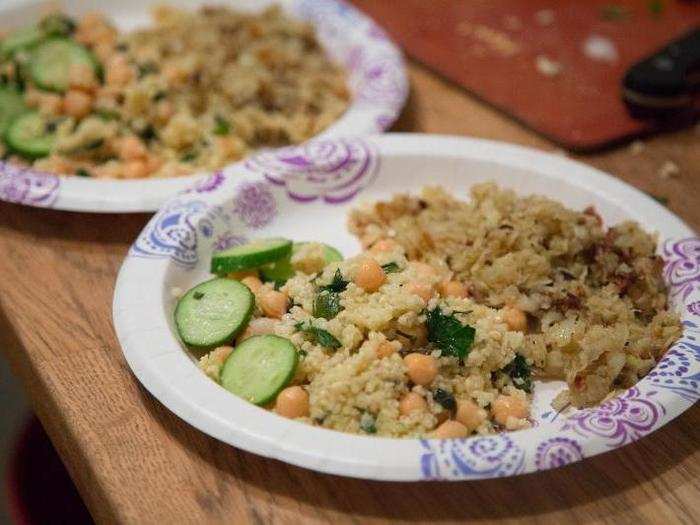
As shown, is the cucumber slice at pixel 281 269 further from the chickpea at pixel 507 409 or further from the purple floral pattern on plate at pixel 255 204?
the chickpea at pixel 507 409

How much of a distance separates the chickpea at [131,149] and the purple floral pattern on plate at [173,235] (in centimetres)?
45

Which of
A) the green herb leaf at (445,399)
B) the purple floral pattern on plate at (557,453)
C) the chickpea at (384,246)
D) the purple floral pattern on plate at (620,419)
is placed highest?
the purple floral pattern on plate at (620,419)

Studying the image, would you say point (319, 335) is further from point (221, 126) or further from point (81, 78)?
point (81, 78)

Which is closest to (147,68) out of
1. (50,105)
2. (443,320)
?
(50,105)

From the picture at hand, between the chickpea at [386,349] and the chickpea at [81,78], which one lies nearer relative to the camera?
the chickpea at [386,349]

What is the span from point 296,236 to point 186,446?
29.0 inches

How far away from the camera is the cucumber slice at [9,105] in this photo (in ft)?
8.73

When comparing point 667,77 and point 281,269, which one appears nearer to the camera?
point 281,269

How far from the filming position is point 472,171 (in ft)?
7.61

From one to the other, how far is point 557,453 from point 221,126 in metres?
1.55

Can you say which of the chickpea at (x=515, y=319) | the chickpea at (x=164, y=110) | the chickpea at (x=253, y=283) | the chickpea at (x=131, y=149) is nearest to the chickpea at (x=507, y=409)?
the chickpea at (x=515, y=319)

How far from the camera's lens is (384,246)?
2.02 metres

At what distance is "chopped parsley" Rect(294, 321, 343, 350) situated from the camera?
1673 mm

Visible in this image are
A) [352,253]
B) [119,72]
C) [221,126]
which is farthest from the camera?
[119,72]
